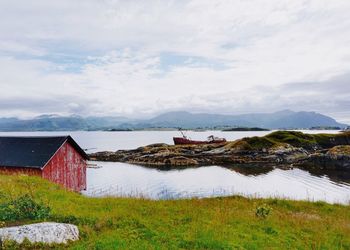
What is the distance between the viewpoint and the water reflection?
49.7m

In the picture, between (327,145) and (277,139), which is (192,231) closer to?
(277,139)

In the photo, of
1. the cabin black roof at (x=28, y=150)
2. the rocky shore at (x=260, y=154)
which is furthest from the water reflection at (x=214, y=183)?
the cabin black roof at (x=28, y=150)

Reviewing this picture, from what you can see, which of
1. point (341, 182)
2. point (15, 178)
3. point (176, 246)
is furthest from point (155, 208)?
point (341, 182)

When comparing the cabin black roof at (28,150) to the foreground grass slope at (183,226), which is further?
the cabin black roof at (28,150)

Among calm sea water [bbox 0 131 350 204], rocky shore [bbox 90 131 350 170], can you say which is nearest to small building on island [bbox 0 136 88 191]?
calm sea water [bbox 0 131 350 204]

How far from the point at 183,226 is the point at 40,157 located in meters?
22.8

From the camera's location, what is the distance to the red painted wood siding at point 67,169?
32.6m

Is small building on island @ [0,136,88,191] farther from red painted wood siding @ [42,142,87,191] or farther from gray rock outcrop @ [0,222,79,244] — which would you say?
gray rock outcrop @ [0,222,79,244]

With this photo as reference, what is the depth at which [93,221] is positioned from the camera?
14406 millimetres

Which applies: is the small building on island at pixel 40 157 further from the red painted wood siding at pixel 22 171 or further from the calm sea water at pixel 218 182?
the calm sea water at pixel 218 182

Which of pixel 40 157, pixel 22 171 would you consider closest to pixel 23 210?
pixel 22 171

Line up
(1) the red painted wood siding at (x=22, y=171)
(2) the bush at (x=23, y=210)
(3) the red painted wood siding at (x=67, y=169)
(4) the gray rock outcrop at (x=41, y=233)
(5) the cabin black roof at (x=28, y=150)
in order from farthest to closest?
(3) the red painted wood siding at (x=67, y=169), (5) the cabin black roof at (x=28, y=150), (1) the red painted wood siding at (x=22, y=171), (2) the bush at (x=23, y=210), (4) the gray rock outcrop at (x=41, y=233)

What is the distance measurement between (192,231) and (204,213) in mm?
3832

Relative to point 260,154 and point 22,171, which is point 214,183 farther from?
point 260,154
